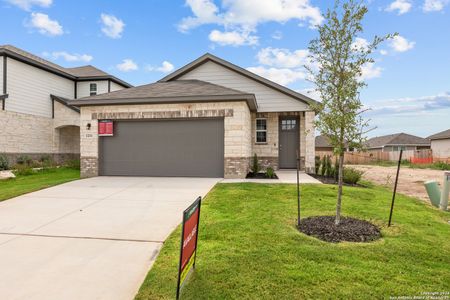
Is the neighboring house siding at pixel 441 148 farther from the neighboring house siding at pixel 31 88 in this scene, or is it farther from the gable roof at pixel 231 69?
the neighboring house siding at pixel 31 88

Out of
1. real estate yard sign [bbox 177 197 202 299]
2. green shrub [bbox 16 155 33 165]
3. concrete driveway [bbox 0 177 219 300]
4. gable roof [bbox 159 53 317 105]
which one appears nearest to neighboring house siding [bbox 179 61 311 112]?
gable roof [bbox 159 53 317 105]

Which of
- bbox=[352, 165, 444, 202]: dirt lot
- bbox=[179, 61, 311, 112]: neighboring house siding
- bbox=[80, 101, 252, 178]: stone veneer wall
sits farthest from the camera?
bbox=[179, 61, 311, 112]: neighboring house siding

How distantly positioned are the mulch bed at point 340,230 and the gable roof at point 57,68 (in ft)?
59.5

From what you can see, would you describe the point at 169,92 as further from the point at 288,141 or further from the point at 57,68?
the point at 57,68

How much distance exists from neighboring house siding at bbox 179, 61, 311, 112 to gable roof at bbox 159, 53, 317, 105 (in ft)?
0.56

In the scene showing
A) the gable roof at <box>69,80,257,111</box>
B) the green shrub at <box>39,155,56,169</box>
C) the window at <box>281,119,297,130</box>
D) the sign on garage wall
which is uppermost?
the gable roof at <box>69,80,257,111</box>

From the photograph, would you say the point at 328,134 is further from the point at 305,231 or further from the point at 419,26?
the point at 419,26

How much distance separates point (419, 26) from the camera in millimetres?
10250

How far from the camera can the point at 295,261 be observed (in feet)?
11.5

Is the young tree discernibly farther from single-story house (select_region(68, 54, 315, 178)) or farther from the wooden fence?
the wooden fence

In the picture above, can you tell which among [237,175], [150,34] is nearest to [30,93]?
[150,34]

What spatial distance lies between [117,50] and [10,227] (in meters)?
14.4

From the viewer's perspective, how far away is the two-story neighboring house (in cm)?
1537

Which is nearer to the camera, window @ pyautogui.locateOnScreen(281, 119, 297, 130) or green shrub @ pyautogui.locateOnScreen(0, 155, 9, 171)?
green shrub @ pyautogui.locateOnScreen(0, 155, 9, 171)
